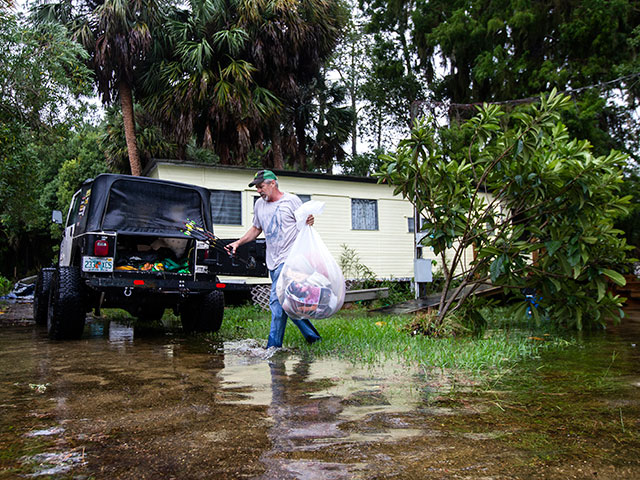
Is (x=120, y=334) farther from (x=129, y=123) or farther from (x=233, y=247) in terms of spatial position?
(x=129, y=123)

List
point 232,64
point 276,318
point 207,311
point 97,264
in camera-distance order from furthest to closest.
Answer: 1. point 232,64
2. point 207,311
3. point 97,264
4. point 276,318

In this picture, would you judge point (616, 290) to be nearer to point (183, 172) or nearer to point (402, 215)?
point (402, 215)

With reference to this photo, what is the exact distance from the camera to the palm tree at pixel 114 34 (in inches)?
638

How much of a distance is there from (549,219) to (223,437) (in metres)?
4.55

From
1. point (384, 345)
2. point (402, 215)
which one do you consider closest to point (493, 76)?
Answer: point (402, 215)

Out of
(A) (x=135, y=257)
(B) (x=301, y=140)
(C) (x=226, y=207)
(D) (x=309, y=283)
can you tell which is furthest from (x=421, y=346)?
(B) (x=301, y=140)

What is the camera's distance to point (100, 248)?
6535mm

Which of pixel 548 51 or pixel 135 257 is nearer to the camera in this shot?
pixel 135 257

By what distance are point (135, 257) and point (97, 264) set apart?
100 cm

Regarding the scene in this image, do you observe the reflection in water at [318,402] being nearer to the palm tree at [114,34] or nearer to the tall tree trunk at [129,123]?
the tall tree trunk at [129,123]

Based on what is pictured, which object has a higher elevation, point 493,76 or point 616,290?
point 493,76

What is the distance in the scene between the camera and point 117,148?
20375 mm

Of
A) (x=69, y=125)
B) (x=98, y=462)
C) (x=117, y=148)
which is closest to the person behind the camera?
(x=98, y=462)

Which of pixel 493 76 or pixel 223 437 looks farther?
pixel 493 76
